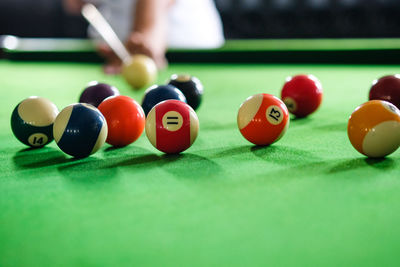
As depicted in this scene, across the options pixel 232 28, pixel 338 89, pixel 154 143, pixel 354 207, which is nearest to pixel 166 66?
pixel 338 89

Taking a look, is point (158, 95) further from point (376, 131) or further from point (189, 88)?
point (376, 131)

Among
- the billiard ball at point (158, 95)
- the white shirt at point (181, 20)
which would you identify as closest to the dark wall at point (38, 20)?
the white shirt at point (181, 20)

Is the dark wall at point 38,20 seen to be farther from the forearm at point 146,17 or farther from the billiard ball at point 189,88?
the billiard ball at point 189,88

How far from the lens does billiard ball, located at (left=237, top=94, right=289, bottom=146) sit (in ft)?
6.23

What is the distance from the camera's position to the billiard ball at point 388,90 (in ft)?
7.82

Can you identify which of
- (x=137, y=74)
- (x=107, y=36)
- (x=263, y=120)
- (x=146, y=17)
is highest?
(x=146, y=17)

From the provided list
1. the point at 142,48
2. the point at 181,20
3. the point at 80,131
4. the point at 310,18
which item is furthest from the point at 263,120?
the point at 310,18

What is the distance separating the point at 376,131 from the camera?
1682 millimetres

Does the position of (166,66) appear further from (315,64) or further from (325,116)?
(325,116)

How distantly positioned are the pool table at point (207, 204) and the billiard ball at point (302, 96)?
0.78 feet

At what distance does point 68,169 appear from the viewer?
1636 mm

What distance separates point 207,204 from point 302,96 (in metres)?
1.47

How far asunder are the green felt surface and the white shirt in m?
4.82

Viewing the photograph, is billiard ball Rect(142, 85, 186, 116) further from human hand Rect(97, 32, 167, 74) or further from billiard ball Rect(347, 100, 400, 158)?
human hand Rect(97, 32, 167, 74)
